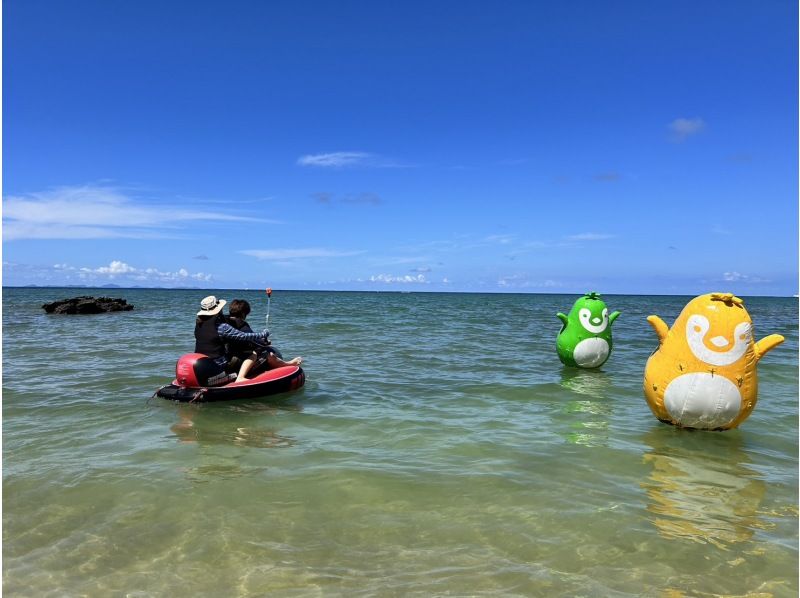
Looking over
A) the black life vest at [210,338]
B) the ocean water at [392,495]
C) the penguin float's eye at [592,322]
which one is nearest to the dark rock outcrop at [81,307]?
the ocean water at [392,495]

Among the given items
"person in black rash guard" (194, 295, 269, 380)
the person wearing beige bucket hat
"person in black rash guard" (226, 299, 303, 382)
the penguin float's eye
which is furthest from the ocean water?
the penguin float's eye

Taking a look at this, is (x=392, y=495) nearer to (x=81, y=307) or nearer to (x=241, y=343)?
(x=241, y=343)

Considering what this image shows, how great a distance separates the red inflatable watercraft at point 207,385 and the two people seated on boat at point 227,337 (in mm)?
145

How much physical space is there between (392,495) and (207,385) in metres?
4.41

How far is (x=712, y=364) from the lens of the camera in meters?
6.35

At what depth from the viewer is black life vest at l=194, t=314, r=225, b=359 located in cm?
843

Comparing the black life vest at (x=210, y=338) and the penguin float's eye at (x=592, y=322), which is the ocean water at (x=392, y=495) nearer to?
the black life vest at (x=210, y=338)

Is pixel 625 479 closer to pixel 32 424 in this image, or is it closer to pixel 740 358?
pixel 740 358

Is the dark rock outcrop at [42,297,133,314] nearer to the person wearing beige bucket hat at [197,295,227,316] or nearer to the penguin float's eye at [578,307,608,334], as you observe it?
the person wearing beige bucket hat at [197,295,227,316]

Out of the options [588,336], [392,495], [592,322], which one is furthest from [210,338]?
[592,322]

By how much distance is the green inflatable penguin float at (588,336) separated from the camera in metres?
11.5

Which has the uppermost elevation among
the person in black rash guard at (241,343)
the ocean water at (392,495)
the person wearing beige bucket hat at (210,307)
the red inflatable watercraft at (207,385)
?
the person wearing beige bucket hat at (210,307)

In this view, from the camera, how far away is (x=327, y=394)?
30.5ft

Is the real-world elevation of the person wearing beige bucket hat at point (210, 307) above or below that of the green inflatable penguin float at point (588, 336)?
above
